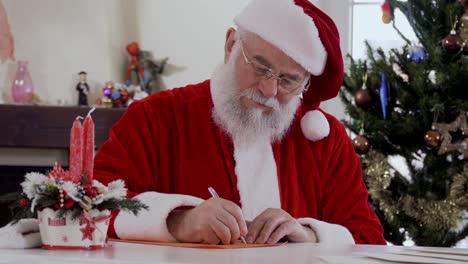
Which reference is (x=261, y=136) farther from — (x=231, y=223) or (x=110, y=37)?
(x=110, y=37)

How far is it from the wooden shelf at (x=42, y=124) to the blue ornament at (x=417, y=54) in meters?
1.84

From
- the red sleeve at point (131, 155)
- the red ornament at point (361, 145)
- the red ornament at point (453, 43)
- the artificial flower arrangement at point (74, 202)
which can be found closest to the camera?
the artificial flower arrangement at point (74, 202)

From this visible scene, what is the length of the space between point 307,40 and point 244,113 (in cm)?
24

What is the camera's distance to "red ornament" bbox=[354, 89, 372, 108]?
12.3 feet

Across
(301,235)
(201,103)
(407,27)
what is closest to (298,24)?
(201,103)

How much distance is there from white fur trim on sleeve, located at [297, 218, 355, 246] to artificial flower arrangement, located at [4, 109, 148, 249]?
0.60m

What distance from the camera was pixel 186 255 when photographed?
1.30 metres

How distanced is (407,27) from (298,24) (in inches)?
106

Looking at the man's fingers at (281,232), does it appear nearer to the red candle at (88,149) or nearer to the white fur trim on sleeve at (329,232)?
the white fur trim on sleeve at (329,232)

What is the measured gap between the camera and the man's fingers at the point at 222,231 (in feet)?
5.15

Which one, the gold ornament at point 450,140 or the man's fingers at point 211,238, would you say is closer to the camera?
the man's fingers at point 211,238

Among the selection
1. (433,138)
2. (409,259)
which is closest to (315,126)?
(409,259)

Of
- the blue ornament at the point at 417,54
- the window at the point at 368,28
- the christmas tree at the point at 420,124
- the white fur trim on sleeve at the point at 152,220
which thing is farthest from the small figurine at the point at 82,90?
the white fur trim on sleeve at the point at 152,220

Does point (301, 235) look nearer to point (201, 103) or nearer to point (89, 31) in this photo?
point (201, 103)
